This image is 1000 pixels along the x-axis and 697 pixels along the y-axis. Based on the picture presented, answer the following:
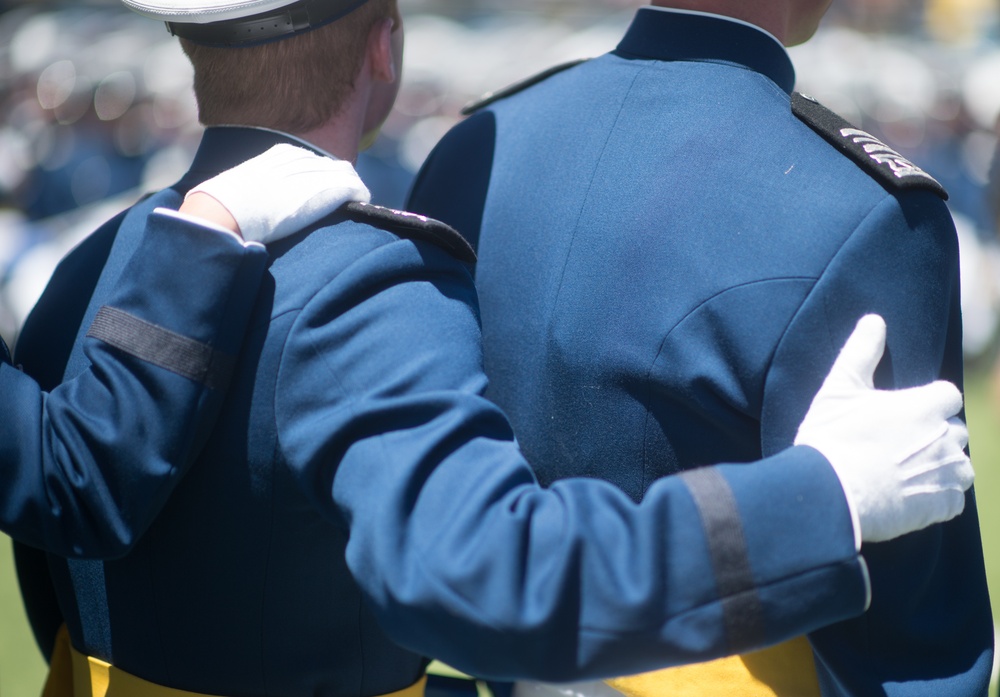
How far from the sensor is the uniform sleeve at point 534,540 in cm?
124

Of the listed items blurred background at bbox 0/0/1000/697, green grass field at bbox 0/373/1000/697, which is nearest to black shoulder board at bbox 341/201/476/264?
green grass field at bbox 0/373/1000/697

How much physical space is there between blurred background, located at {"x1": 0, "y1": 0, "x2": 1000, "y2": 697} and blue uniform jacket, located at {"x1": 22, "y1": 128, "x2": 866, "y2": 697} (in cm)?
296

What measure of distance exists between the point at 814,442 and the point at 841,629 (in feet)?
1.17

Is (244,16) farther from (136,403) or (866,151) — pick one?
(866,151)

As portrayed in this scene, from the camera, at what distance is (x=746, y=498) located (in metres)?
1.29

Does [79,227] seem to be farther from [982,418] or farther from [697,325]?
[697,325]

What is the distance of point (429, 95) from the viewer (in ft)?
66.4

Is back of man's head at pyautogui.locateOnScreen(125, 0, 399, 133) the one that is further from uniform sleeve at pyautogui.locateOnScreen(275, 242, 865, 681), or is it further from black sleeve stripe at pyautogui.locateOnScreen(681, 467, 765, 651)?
black sleeve stripe at pyautogui.locateOnScreen(681, 467, 765, 651)

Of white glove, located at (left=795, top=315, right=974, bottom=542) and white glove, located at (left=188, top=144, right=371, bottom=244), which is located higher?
white glove, located at (left=188, top=144, right=371, bottom=244)

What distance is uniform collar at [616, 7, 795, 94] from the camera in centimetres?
180


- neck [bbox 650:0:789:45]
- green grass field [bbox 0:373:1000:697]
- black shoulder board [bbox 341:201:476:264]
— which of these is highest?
neck [bbox 650:0:789:45]

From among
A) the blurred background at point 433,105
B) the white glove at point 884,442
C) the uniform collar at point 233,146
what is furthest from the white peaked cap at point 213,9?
the blurred background at point 433,105

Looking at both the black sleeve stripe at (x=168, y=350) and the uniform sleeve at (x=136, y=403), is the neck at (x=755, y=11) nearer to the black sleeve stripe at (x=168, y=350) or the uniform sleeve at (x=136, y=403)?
the uniform sleeve at (x=136, y=403)

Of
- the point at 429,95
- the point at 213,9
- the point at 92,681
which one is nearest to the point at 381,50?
the point at 213,9
